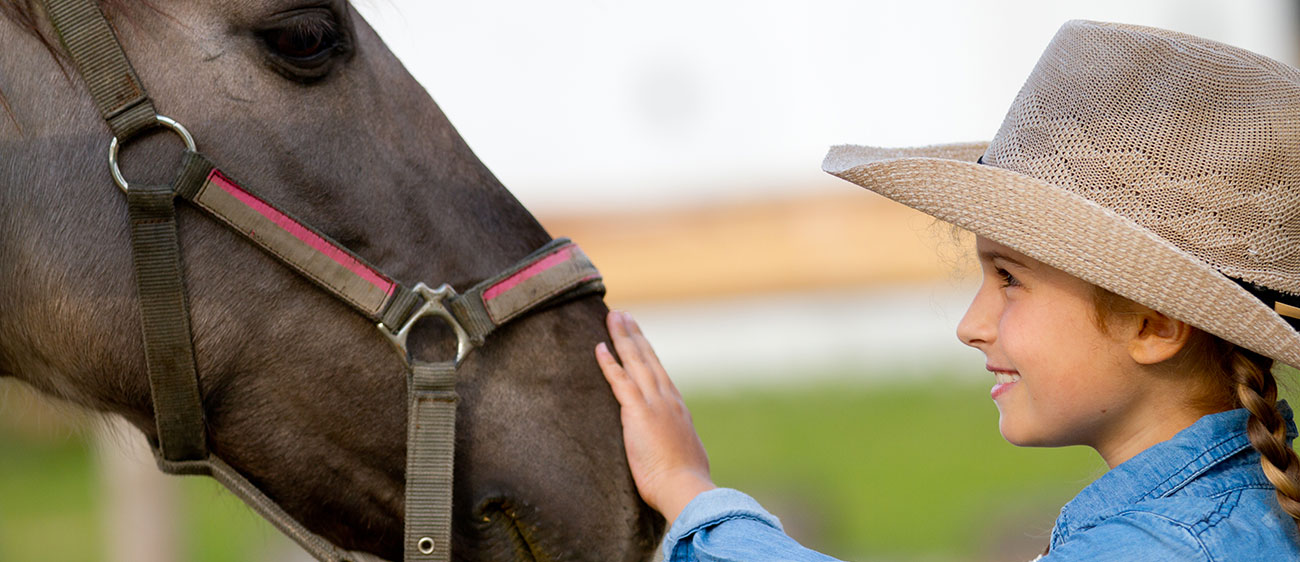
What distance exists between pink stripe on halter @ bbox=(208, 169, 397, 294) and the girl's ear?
108cm

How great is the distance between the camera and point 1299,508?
1.32 m

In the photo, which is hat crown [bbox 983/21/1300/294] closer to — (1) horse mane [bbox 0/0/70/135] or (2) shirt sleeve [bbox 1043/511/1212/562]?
(2) shirt sleeve [bbox 1043/511/1212/562]

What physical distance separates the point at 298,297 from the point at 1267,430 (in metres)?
1.36

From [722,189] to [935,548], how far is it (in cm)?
222

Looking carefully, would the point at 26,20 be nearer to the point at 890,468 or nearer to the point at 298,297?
the point at 298,297

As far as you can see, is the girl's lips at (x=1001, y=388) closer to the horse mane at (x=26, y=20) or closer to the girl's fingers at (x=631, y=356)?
the girl's fingers at (x=631, y=356)

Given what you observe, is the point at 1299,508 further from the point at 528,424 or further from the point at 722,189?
the point at 722,189

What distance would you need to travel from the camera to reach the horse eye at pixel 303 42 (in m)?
1.80

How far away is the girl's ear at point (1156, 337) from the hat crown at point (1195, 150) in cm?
10

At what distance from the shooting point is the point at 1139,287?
4.56 ft

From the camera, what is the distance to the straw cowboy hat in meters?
1.38

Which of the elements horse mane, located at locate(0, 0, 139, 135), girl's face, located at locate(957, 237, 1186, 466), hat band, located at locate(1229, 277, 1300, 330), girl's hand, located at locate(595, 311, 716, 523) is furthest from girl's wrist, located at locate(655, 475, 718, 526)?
horse mane, located at locate(0, 0, 139, 135)

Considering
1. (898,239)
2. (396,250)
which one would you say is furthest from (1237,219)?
(898,239)

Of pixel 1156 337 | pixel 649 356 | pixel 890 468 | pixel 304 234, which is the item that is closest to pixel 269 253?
pixel 304 234
